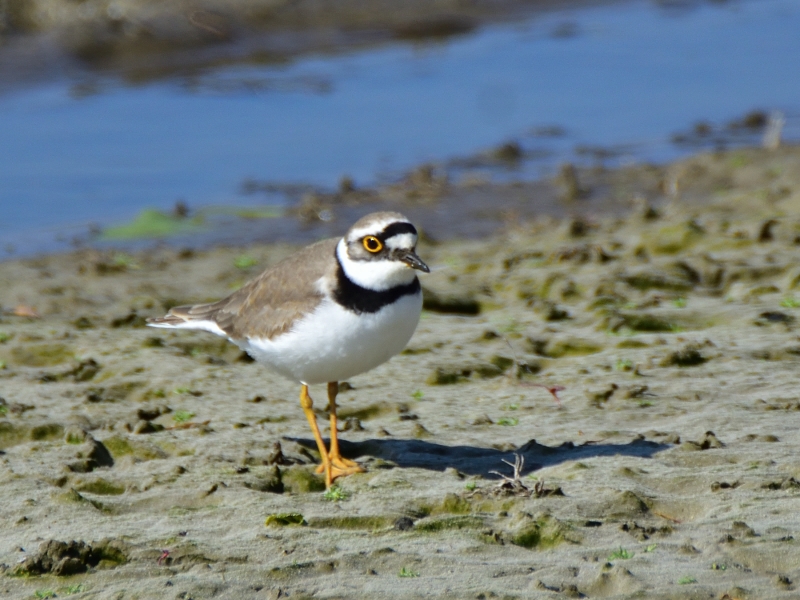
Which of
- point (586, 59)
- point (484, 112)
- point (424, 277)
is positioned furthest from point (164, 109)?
point (424, 277)

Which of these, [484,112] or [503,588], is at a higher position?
[484,112]

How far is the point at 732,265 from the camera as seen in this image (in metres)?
7.77

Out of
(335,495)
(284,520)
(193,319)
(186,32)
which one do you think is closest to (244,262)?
(193,319)

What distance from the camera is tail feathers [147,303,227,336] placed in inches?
233

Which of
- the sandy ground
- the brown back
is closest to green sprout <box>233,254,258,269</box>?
the sandy ground

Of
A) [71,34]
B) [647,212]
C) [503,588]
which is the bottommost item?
[503,588]

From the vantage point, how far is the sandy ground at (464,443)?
397cm

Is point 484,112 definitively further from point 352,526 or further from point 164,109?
point 352,526

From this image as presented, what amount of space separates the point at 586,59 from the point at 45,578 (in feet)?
48.9

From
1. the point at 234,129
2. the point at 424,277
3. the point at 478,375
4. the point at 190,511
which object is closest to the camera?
the point at 190,511

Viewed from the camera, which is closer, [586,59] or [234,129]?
[234,129]

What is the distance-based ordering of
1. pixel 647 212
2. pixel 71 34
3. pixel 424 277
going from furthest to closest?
pixel 71 34, pixel 647 212, pixel 424 277

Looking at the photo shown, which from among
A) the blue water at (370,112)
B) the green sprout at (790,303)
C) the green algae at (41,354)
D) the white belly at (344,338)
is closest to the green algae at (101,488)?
the white belly at (344,338)

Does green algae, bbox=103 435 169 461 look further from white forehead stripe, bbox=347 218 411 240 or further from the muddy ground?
the muddy ground
